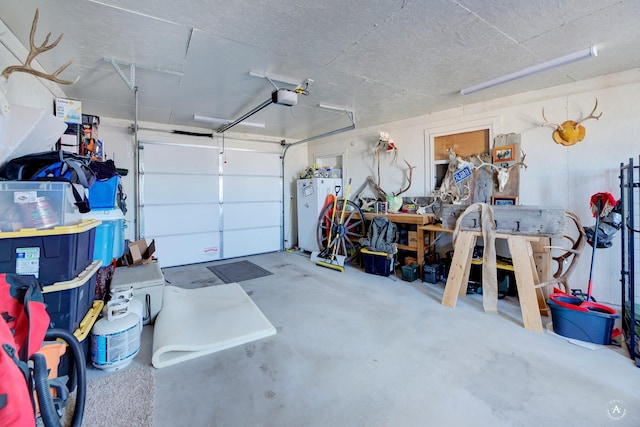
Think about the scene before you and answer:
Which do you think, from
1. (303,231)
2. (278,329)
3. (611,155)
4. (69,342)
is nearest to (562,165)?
(611,155)

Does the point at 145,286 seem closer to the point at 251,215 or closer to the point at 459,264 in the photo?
the point at 459,264

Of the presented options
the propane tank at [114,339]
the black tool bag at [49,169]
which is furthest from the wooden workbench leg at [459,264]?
the black tool bag at [49,169]

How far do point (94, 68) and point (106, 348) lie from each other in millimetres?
2671

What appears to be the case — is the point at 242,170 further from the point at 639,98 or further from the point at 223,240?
the point at 639,98

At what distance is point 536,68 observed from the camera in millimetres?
2785

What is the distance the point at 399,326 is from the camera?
2.68 m

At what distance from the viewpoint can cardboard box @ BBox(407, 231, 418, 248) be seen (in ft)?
13.8

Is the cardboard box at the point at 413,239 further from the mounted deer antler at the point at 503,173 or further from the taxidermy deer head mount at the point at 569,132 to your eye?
the taxidermy deer head mount at the point at 569,132

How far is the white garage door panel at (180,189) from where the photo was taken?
16.2 ft

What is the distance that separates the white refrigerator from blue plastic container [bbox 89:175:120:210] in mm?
3601

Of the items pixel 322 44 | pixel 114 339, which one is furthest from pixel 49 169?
pixel 322 44

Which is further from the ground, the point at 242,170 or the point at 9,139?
the point at 242,170

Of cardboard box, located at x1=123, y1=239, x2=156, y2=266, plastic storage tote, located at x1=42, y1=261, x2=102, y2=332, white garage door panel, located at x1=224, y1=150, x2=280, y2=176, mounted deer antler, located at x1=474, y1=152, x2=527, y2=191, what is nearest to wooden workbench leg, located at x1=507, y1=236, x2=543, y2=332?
mounted deer antler, located at x1=474, y1=152, x2=527, y2=191

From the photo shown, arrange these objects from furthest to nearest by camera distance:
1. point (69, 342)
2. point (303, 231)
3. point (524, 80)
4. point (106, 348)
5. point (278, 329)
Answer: point (303, 231) < point (524, 80) < point (278, 329) < point (106, 348) < point (69, 342)
